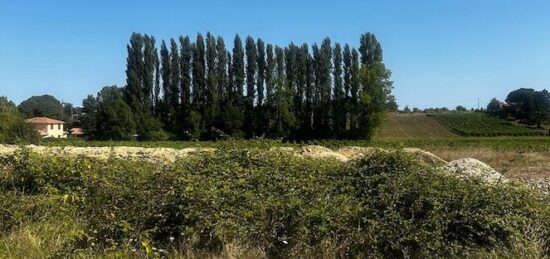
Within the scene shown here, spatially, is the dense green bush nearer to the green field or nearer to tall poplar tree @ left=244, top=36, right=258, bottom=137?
tall poplar tree @ left=244, top=36, right=258, bottom=137

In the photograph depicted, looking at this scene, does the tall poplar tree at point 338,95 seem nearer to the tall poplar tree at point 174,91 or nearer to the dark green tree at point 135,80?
the tall poplar tree at point 174,91

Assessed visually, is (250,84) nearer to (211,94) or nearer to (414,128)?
(211,94)

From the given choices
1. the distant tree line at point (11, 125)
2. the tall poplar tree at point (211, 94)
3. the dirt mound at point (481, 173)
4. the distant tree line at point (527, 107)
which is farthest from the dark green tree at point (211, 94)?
the distant tree line at point (527, 107)

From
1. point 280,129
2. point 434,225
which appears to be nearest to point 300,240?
point 434,225

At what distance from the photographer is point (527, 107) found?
286 ft

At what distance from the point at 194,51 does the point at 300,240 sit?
190 feet

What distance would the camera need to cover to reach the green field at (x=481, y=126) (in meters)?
74.8

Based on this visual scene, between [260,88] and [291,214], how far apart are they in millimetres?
56132

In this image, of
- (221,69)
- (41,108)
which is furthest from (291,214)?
(41,108)

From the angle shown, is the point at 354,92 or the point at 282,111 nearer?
the point at 282,111

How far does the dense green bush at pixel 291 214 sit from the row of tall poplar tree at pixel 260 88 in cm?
5228

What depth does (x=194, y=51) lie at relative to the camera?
6025 cm

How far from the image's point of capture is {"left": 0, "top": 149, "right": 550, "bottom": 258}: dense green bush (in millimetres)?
4109

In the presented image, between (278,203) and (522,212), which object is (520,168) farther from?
(278,203)
